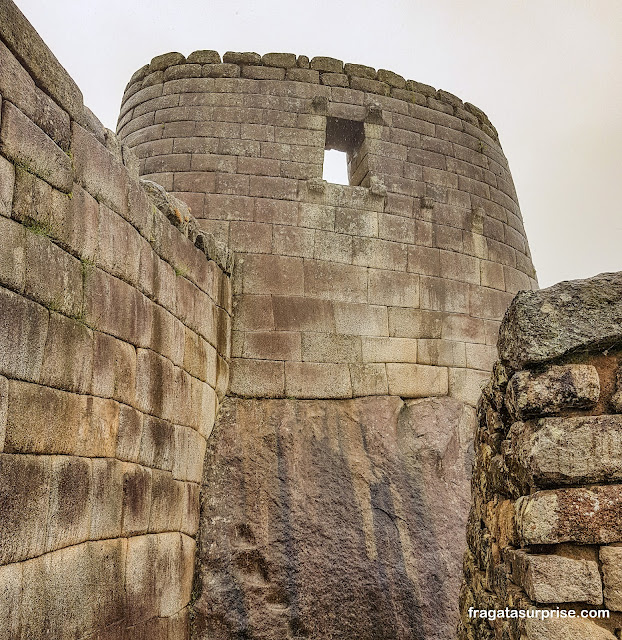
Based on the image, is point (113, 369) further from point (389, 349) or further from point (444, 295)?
point (444, 295)

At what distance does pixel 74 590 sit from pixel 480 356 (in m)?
5.10

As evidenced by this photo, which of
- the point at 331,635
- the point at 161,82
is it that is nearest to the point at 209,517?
the point at 331,635

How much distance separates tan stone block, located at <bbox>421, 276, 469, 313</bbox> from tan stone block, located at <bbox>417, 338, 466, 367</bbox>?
388 mm

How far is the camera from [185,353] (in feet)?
18.7

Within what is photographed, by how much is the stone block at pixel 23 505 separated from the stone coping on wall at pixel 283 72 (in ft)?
18.8

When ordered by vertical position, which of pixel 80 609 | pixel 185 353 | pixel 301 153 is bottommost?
pixel 80 609

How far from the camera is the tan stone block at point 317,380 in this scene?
6836 millimetres

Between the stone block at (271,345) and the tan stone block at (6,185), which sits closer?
the tan stone block at (6,185)

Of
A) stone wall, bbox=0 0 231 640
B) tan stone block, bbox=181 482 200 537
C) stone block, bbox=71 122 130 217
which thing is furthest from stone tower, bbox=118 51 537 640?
stone block, bbox=71 122 130 217

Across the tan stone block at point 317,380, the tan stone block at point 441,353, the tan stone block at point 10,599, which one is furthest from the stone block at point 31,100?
the tan stone block at point 441,353

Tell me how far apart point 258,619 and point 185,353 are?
238 cm

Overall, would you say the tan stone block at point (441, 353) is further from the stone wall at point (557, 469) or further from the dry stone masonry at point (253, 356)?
the stone wall at point (557, 469)

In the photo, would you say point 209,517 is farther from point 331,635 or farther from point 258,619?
point 331,635

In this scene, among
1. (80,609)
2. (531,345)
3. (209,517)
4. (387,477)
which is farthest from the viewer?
(387,477)
